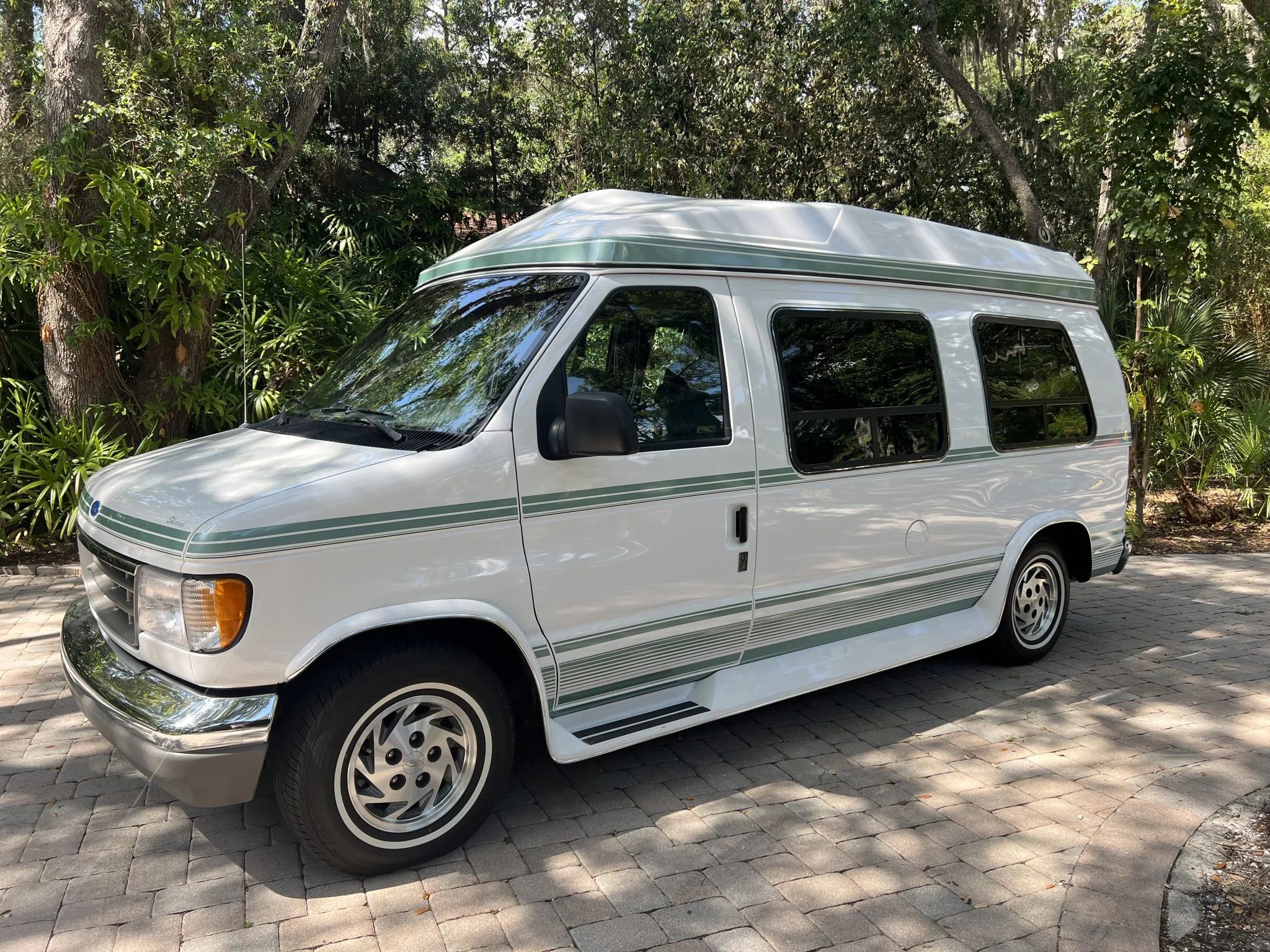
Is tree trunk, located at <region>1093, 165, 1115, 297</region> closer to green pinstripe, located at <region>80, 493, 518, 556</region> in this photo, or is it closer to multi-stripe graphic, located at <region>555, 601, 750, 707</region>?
multi-stripe graphic, located at <region>555, 601, 750, 707</region>

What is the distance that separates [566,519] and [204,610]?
132cm

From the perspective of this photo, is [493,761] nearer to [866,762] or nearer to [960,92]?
[866,762]

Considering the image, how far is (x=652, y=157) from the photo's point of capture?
12227mm

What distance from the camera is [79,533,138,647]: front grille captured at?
138 inches

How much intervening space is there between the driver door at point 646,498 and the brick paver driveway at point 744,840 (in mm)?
595

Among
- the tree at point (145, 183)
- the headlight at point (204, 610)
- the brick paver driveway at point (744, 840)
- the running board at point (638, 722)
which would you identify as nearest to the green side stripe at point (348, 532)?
the headlight at point (204, 610)

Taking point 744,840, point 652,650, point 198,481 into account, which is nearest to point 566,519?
point 652,650

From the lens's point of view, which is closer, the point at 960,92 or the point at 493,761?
the point at 493,761

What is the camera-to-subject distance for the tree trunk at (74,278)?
24.5 ft

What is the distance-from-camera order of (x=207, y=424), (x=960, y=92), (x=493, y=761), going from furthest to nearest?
(x=960, y=92)
(x=207, y=424)
(x=493, y=761)

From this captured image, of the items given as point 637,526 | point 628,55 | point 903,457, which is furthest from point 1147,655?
point 628,55

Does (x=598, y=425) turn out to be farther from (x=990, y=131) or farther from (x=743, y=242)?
(x=990, y=131)

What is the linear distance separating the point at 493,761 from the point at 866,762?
189 centimetres

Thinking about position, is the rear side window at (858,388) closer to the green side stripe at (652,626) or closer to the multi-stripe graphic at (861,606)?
the multi-stripe graphic at (861,606)
